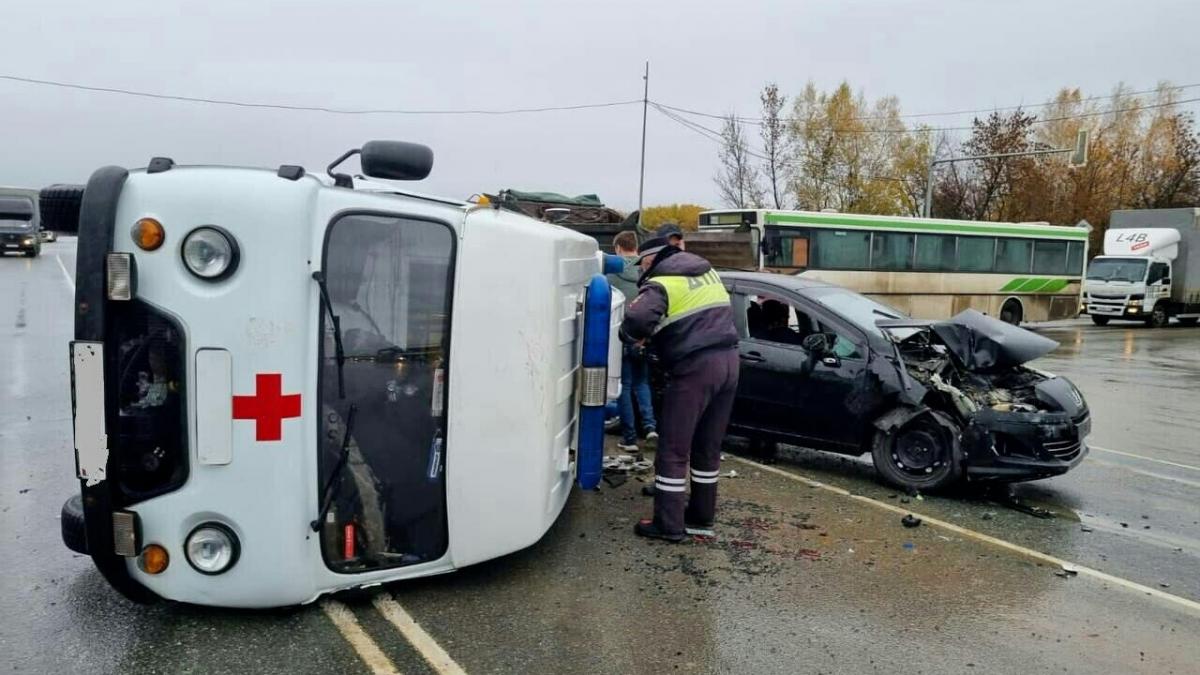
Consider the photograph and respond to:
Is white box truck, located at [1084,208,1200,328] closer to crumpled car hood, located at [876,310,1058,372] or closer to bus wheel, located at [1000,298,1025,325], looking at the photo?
bus wheel, located at [1000,298,1025,325]

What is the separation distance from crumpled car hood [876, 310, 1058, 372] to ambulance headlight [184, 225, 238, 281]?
5052 mm

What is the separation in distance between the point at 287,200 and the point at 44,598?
7.42 ft

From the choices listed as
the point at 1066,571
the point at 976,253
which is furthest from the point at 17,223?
the point at 1066,571

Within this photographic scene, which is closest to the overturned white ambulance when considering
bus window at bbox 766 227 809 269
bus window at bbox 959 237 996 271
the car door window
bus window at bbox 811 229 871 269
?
the car door window

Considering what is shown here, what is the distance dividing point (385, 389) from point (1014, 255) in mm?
22608

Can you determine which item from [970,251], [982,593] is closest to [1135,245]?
[970,251]

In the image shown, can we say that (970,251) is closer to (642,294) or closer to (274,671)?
(642,294)

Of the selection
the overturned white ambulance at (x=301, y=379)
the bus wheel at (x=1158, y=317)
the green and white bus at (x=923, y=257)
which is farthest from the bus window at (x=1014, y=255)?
the overturned white ambulance at (x=301, y=379)

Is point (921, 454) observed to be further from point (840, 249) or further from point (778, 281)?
point (840, 249)

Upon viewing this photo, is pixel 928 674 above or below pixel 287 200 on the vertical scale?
below

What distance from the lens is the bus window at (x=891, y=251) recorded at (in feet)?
64.6

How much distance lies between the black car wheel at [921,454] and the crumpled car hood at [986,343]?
625 millimetres

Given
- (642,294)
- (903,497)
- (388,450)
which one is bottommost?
(903,497)

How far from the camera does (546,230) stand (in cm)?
396
